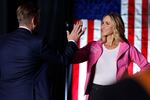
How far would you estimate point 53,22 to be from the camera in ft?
13.2

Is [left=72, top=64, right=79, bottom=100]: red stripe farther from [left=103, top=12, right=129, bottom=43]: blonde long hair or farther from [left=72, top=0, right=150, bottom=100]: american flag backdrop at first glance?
[left=103, top=12, right=129, bottom=43]: blonde long hair

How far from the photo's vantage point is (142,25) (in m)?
4.16

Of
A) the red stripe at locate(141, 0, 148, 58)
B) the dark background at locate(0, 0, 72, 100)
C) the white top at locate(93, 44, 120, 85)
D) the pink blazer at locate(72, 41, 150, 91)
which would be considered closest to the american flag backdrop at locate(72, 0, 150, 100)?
the red stripe at locate(141, 0, 148, 58)

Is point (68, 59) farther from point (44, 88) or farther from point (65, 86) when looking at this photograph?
point (65, 86)

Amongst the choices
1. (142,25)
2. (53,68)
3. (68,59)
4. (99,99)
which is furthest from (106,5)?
(99,99)

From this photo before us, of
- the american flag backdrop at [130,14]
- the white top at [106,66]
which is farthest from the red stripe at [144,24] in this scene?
the white top at [106,66]

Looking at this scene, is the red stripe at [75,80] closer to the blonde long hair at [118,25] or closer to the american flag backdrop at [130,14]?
the american flag backdrop at [130,14]

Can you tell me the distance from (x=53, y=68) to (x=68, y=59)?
4.52 feet

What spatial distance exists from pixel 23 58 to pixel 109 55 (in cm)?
88

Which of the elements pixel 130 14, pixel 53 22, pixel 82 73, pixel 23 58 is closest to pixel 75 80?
pixel 82 73

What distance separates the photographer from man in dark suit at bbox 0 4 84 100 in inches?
103

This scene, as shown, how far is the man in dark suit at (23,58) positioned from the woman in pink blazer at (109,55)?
0.59m

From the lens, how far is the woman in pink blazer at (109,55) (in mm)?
3242

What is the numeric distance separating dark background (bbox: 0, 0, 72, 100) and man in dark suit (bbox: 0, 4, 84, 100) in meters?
1.25
